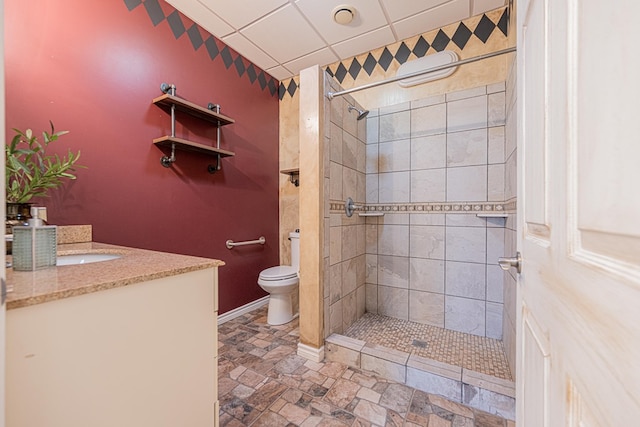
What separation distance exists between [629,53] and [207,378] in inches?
47.1

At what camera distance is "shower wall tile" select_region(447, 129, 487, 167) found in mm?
1900

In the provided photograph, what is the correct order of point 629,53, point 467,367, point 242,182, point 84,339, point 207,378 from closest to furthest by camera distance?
point 629,53 → point 84,339 → point 207,378 → point 467,367 → point 242,182

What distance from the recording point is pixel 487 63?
1.94 metres

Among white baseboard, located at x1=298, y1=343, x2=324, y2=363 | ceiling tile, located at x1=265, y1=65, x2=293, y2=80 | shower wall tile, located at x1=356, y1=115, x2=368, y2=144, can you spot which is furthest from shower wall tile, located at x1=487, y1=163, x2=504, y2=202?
ceiling tile, located at x1=265, y1=65, x2=293, y2=80

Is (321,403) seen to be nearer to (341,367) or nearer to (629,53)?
(341,367)

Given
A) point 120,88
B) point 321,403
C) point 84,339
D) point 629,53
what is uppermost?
point 120,88

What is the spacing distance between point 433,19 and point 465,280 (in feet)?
6.71

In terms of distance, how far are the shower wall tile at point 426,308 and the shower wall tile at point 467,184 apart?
805 mm

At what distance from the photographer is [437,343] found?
1.79 meters

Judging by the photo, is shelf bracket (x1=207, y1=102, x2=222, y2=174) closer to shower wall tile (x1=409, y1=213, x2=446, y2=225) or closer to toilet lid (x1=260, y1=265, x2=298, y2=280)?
toilet lid (x1=260, y1=265, x2=298, y2=280)

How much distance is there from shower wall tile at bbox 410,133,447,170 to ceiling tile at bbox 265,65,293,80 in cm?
156

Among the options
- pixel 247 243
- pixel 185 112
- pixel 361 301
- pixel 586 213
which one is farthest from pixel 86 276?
pixel 361 301

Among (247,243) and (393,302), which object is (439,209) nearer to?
(393,302)

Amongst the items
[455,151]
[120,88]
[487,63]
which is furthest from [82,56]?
[487,63]
